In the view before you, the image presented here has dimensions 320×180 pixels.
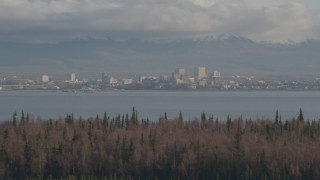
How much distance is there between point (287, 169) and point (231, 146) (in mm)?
7625

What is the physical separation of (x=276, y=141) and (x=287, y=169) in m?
8.78

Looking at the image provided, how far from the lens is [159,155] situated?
6662 centimetres

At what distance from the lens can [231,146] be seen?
68.7 metres

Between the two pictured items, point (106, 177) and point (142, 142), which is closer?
point (106, 177)

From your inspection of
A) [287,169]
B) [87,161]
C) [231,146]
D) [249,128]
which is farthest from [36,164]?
[249,128]

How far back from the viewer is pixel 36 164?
67188mm

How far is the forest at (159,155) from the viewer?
64.0m

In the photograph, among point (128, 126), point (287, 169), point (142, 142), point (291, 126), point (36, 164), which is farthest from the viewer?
point (128, 126)

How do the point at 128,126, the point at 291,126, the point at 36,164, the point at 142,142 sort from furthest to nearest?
A: the point at 128,126 < the point at 291,126 < the point at 142,142 < the point at 36,164

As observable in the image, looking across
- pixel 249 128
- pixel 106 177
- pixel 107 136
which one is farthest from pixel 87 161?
pixel 249 128

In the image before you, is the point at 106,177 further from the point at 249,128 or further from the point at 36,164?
the point at 249,128

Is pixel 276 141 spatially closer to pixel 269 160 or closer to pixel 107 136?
pixel 269 160

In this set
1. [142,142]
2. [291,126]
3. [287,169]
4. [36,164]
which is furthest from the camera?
[291,126]

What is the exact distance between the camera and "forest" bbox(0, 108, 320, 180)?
63969 mm
